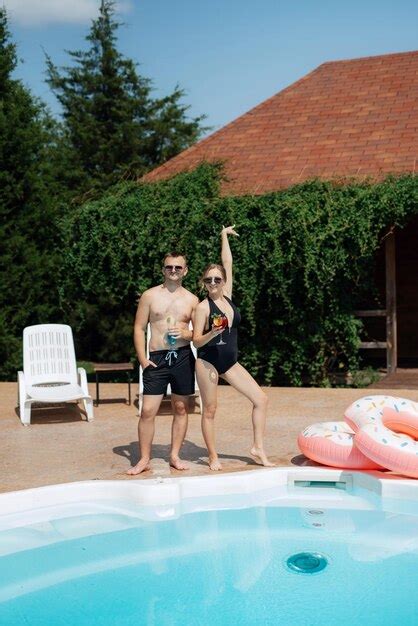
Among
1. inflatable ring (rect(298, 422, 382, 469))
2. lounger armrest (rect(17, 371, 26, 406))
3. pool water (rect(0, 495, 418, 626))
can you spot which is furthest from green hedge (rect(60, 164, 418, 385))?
pool water (rect(0, 495, 418, 626))

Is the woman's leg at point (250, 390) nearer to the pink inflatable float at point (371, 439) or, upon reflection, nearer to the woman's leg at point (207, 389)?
the woman's leg at point (207, 389)

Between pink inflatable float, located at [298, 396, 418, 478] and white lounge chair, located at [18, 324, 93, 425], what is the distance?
12.0 ft

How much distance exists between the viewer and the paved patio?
7363mm

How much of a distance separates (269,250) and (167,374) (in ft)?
21.1

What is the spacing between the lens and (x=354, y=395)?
11.8 m

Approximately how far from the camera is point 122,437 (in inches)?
352

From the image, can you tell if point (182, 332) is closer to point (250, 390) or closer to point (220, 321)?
point (220, 321)

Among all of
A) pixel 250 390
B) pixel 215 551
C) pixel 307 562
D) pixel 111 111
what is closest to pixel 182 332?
pixel 250 390

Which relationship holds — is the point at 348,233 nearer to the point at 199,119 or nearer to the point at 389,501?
the point at 389,501

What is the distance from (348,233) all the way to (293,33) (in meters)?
9.71

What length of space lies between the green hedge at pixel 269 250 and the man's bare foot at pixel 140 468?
624cm

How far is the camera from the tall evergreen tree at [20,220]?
16250 mm

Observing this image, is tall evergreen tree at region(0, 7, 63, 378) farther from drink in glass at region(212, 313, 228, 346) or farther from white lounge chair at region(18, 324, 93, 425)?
drink in glass at region(212, 313, 228, 346)

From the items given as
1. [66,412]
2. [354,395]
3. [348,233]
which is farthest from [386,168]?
[66,412]
